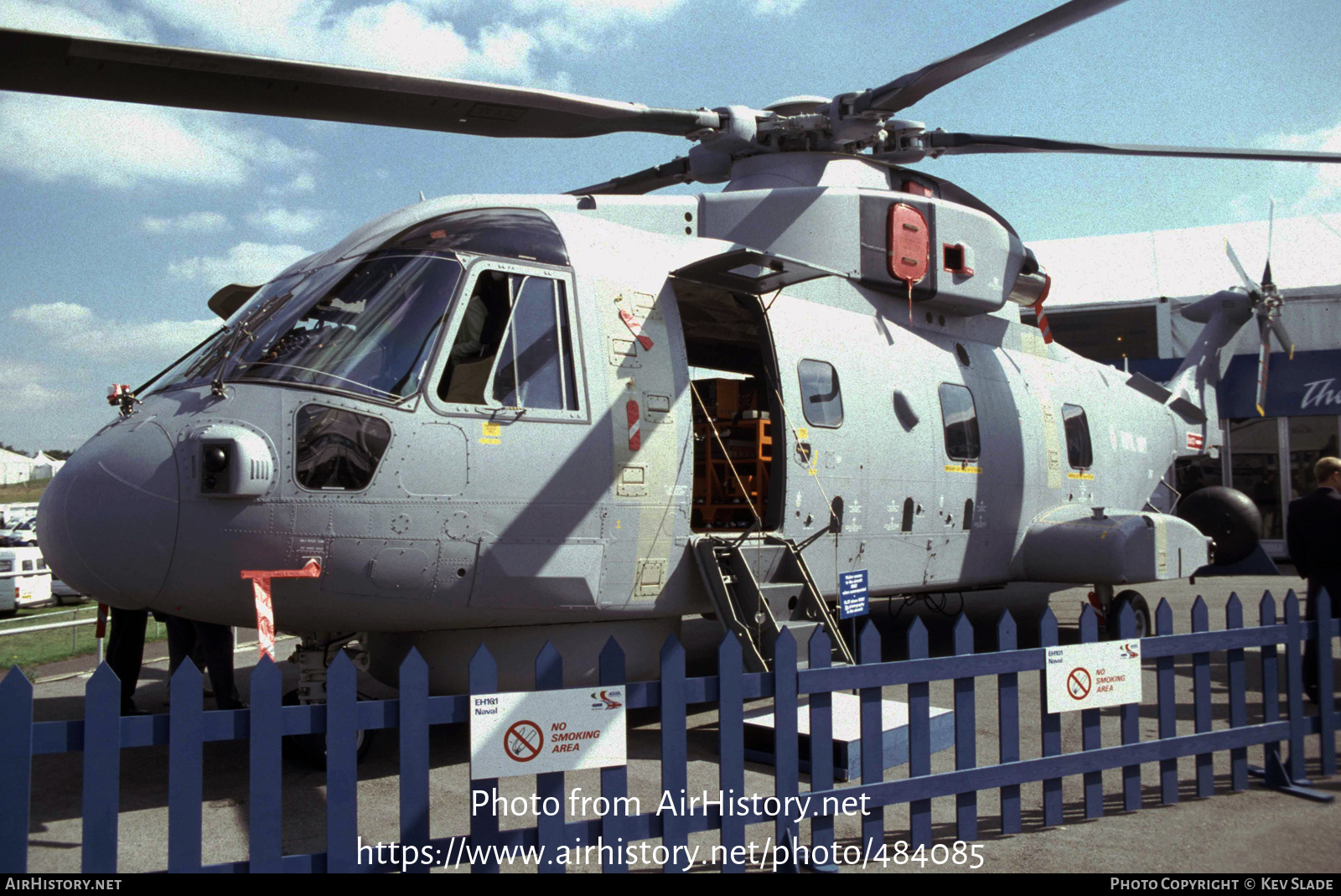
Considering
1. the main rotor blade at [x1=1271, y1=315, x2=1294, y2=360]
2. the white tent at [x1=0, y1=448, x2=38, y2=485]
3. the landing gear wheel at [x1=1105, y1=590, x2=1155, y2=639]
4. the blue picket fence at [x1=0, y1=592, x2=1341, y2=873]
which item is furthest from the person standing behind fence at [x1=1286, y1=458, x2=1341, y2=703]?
the white tent at [x1=0, y1=448, x2=38, y2=485]

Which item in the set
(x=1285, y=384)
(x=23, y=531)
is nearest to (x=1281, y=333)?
(x=1285, y=384)

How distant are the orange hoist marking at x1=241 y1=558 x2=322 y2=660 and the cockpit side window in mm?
1251

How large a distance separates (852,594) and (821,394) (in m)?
1.59

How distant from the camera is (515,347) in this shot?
Answer: 615 centimetres

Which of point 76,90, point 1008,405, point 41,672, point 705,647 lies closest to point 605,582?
point 76,90

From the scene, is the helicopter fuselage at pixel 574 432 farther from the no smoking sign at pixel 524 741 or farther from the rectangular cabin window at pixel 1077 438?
the no smoking sign at pixel 524 741

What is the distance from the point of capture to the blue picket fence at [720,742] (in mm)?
3338

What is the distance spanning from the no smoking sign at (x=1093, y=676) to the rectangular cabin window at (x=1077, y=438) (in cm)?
592

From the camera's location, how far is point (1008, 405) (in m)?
9.91

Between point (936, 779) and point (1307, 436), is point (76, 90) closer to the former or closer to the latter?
point (936, 779)

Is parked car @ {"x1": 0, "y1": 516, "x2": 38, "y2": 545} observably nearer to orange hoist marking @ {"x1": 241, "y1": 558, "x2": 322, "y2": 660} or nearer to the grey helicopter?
the grey helicopter

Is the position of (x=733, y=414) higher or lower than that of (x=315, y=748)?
higher

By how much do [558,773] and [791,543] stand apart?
360 cm

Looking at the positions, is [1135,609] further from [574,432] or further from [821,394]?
[574,432]
